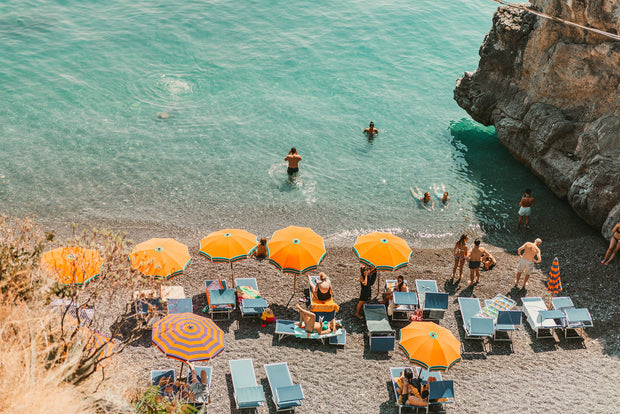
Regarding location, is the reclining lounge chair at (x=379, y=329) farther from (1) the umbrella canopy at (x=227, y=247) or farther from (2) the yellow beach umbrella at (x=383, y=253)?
(1) the umbrella canopy at (x=227, y=247)

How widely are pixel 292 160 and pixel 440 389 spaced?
14817 mm

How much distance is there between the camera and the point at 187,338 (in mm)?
13695

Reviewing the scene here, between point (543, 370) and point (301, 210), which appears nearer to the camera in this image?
point (543, 370)

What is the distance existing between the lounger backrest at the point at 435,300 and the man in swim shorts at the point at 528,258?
319cm

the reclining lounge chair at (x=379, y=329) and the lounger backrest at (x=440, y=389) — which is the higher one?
the lounger backrest at (x=440, y=389)

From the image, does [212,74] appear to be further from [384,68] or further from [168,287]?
[168,287]

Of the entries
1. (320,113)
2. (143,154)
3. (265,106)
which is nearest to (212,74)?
(265,106)

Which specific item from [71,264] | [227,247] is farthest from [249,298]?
[71,264]

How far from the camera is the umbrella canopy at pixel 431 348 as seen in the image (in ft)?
45.8

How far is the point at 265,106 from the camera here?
33.7 metres

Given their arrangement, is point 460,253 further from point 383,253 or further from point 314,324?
point 314,324

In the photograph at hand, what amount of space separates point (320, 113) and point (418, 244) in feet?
41.9

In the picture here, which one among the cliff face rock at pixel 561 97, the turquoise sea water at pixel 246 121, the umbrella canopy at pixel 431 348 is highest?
the cliff face rock at pixel 561 97

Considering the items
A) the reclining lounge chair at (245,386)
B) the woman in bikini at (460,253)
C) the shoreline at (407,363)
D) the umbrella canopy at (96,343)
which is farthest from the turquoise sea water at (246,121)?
the umbrella canopy at (96,343)
